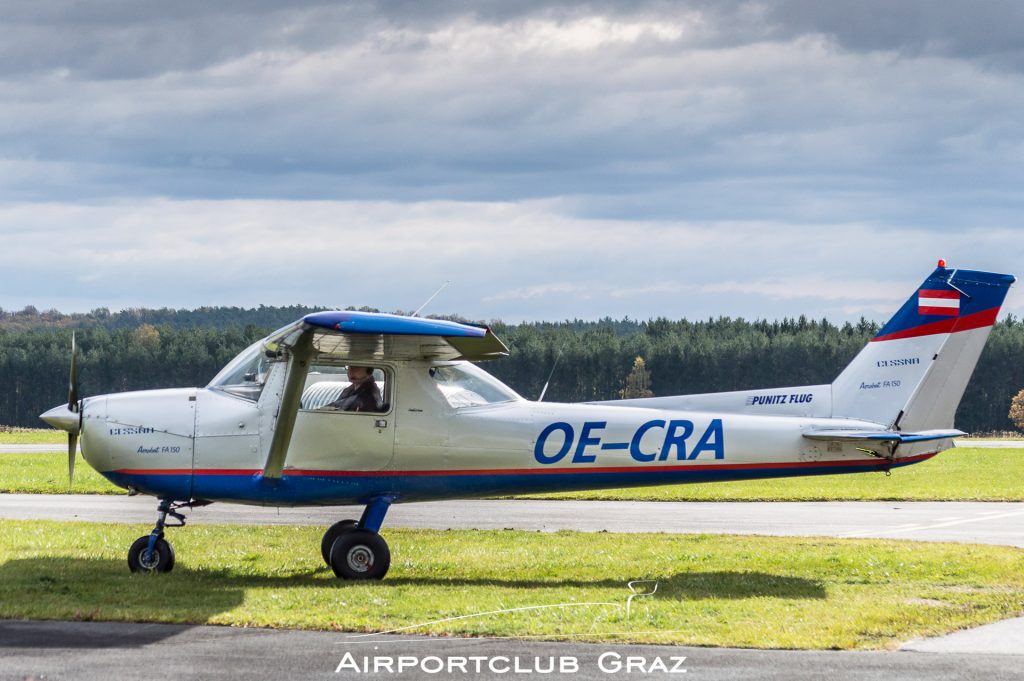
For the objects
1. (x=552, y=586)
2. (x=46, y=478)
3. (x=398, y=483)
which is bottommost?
(x=46, y=478)

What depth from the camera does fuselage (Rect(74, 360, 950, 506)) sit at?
1264 centimetres

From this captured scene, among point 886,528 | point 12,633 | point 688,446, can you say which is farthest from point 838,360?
point 12,633

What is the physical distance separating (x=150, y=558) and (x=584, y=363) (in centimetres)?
9205

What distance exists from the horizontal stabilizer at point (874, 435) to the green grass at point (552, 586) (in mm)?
1514

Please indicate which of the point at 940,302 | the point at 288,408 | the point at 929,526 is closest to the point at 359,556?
the point at 288,408

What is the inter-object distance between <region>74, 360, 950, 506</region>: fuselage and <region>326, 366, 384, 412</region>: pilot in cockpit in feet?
0.31

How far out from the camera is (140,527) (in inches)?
709

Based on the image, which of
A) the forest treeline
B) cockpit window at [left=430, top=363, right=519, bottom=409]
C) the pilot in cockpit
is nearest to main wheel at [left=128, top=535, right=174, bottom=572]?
the pilot in cockpit

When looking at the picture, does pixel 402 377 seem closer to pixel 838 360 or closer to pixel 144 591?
pixel 144 591

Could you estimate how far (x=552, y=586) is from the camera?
12234mm

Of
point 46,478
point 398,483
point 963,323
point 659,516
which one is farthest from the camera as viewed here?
point 46,478

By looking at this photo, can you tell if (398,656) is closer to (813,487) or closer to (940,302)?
A: (940,302)

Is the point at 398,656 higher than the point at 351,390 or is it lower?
lower
